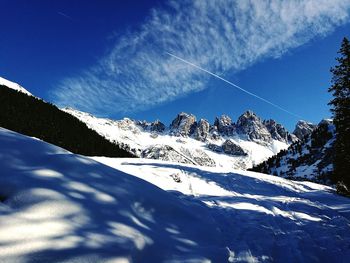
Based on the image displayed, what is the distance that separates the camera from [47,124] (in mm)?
76000

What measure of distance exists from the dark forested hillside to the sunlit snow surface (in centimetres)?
6600

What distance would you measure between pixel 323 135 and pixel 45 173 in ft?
688

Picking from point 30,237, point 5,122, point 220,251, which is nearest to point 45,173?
point 30,237

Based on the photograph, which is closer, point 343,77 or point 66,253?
point 66,253

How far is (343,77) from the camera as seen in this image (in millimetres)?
24797

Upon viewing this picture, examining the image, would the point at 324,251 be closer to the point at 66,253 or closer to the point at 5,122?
the point at 66,253

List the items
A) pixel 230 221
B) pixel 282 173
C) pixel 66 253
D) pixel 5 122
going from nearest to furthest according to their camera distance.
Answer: pixel 66 253, pixel 230 221, pixel 5 122, pixel 282 173

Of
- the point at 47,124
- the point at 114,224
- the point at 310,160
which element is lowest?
the point at 114,224

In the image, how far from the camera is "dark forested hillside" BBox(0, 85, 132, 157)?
6900cm

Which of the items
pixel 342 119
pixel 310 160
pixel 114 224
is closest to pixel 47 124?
pixel 342 119

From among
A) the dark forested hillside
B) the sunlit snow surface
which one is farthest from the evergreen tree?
the dark forested hillside

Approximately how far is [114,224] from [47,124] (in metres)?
77.9

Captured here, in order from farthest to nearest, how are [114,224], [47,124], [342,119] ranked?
[47,124]
[342,119]
[114,224]

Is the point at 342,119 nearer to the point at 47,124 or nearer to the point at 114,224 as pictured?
the point at 114,224
